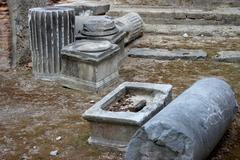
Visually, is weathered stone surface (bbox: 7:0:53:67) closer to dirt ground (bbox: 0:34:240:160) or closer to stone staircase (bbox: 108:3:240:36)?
dirt ground (bbox: 0:34:240:160)

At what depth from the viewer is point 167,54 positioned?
7184mm

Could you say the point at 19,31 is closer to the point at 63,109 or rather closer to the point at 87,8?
the point at 87,8

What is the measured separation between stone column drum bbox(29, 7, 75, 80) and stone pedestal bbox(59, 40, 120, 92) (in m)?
0.22

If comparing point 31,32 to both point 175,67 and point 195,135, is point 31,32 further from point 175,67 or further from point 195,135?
point 195,135

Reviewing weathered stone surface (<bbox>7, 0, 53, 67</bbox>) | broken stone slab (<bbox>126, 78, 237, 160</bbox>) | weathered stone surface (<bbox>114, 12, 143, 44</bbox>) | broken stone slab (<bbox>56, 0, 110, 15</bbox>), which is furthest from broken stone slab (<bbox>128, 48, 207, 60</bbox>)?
broken stone slab (<bbox>126, 78, 237, 160</bbox>)

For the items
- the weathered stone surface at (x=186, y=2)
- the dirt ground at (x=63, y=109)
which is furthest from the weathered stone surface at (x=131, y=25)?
the weathered stone surface at (x=186, y=2)

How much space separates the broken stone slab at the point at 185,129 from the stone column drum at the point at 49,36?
2.58m

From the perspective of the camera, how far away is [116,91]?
179 inches

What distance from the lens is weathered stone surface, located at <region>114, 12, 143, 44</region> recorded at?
25.7 ft

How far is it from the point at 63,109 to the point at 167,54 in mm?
2685

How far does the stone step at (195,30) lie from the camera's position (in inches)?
340

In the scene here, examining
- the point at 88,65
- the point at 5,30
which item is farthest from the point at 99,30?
the point at 5,30

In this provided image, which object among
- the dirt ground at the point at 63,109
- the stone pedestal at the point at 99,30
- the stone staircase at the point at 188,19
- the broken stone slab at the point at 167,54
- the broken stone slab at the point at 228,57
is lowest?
the dirt ground at the point at 63,109

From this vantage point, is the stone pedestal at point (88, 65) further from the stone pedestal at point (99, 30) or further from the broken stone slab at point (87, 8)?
the broken stone slab at point (87, 8)
